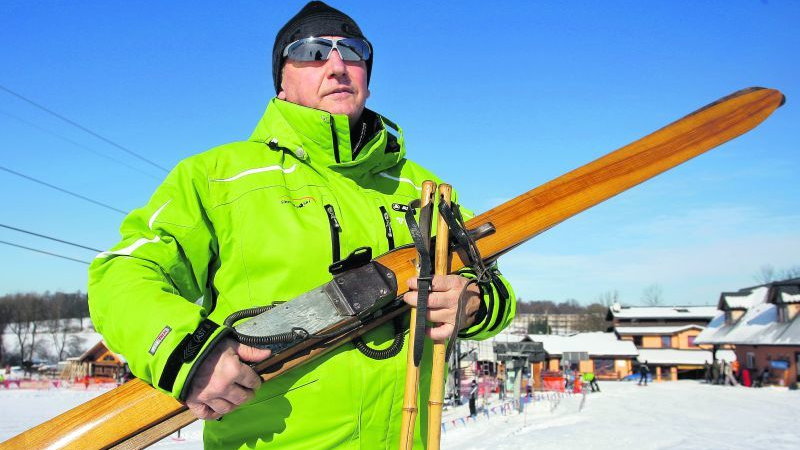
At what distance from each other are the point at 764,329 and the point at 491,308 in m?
39.5

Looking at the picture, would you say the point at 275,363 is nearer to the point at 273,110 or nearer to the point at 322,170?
the point at 322,170

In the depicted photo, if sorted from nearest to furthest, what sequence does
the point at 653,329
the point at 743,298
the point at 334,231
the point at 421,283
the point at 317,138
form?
the point at 421,283 < the point at 334,231 < the point at 317,138 < the point at 743,298 < the point at 653,329

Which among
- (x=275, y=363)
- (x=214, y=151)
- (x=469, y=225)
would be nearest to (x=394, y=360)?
(x=275, y=363)

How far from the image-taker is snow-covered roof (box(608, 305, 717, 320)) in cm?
5925

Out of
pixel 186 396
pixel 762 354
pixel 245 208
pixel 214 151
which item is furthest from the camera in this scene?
pixel 762 354

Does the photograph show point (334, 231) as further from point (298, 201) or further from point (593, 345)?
point (593, 345)

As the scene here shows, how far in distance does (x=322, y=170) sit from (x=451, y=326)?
726 mm

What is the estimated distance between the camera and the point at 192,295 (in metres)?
2.08

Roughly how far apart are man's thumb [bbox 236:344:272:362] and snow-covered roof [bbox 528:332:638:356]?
53.9 m

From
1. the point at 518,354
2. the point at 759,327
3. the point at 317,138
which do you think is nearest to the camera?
the point at 317,138

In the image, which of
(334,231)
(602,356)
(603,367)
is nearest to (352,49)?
(334,231)

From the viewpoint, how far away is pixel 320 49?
2.43 meters

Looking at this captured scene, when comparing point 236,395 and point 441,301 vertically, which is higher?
point 441,301

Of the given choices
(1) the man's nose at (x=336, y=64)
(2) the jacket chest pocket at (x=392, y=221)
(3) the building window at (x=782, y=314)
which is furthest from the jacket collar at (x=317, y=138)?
(3) the building window at (x=782, y=314)
